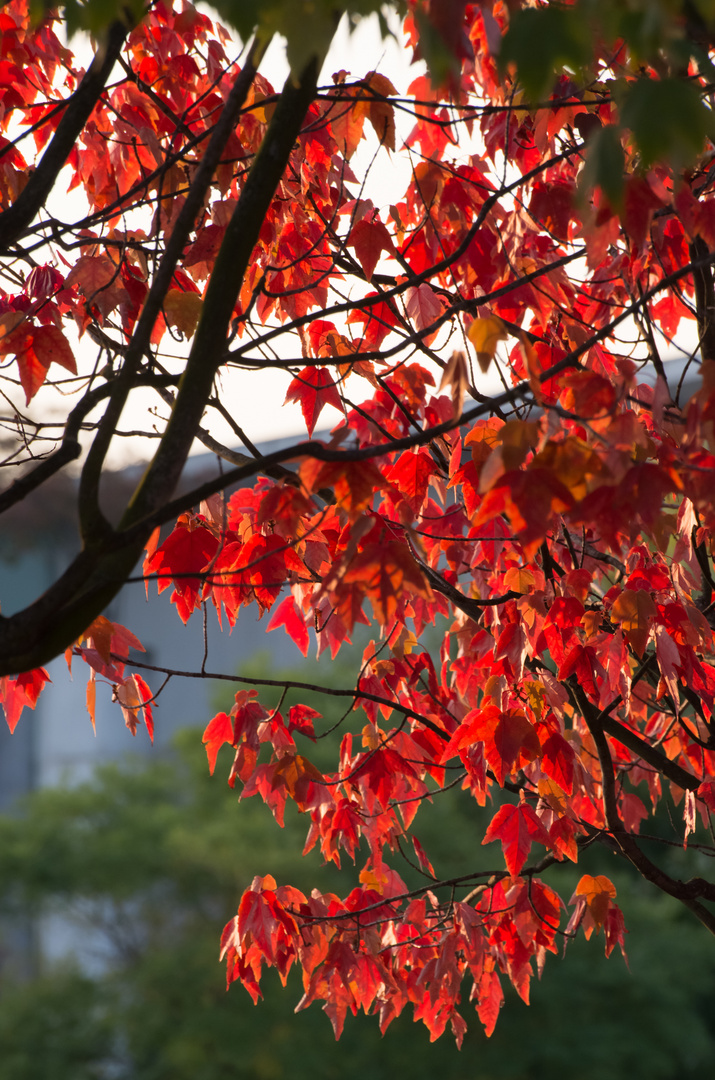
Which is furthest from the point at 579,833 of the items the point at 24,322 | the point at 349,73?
the point at 349,73

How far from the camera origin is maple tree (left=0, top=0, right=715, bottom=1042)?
Answer: 143 cm

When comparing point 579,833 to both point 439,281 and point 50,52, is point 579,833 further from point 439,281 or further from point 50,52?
point 50,52

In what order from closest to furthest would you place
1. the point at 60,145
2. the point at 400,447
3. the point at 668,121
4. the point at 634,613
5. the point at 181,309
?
1. the point at 668,121
2. the point at 400,447
3. the point at 60,145
4. the point at 181,309
5. the point at 634,613

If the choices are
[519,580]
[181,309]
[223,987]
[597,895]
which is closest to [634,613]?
[519,580]

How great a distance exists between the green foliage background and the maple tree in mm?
6575

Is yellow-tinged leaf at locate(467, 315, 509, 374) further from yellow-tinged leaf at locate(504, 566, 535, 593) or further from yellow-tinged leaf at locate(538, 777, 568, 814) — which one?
yellow-tinged leaf at locate(538, 777, 568, 814)

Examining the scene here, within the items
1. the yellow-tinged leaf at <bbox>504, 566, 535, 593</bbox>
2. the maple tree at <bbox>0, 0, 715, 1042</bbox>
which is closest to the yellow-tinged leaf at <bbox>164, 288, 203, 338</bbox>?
the maple tree at <bbox>0, 0, 715, 1042</bbox>

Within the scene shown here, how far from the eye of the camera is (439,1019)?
101 inches

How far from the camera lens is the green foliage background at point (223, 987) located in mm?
8648

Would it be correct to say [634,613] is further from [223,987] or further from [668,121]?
[223,987]

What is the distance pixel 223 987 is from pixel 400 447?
879cm

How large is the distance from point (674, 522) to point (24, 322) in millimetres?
1466

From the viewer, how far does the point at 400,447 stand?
1371mm

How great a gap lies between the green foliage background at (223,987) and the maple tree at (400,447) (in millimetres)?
6575
